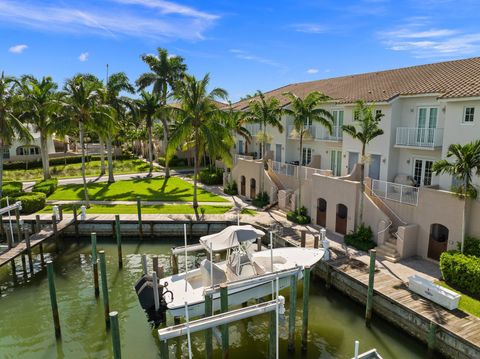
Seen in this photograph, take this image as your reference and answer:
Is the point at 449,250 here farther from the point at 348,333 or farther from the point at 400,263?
the point at 348,333

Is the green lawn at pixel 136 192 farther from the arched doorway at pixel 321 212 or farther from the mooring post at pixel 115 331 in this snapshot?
the mooring post at pixel 115 331

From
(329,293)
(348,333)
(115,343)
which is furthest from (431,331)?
(115,343)

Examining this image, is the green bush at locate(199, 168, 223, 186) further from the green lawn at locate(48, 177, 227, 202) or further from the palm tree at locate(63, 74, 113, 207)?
the palm tree at locate(63, 74, 113, 207)

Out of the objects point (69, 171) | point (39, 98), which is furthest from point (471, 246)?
point (69, 171)

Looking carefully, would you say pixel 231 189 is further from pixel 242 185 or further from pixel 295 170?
pixel 295 170

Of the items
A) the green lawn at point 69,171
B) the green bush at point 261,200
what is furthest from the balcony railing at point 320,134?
the green lawn at point 69,171

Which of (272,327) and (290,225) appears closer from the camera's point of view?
(272,327)

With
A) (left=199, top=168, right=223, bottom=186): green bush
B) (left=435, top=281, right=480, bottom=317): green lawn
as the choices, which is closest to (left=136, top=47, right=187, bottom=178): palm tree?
(left=199, top=168, right=223, bottom=186): green bush
